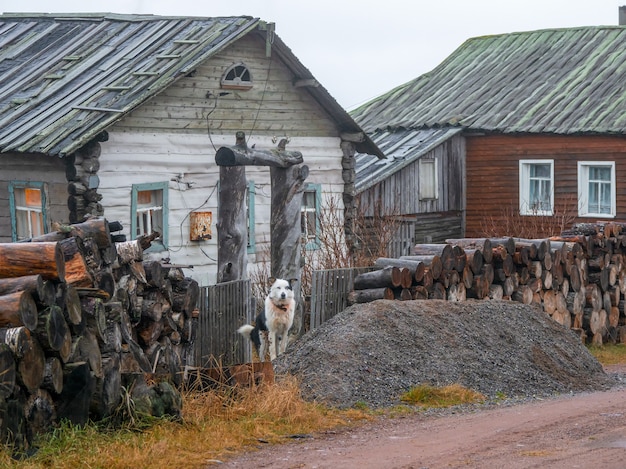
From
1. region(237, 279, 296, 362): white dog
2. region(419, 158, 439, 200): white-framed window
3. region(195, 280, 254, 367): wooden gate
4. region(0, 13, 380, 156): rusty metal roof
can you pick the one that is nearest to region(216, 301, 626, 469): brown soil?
region(237, 279, 296, 362): white dog

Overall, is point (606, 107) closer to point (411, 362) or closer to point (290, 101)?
point (290, 101)

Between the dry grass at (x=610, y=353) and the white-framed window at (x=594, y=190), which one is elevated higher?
the white-framed window at (x=594, y=190)

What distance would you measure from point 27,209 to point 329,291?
6.63 meters

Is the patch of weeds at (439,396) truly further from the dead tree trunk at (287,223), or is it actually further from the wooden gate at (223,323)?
the dead tree trunk at (287,223)

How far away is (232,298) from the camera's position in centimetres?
1348

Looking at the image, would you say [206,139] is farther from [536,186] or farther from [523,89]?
[523,89]

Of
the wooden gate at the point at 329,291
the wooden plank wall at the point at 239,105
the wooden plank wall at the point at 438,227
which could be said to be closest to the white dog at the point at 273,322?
the wooden gate at the point at 329,291

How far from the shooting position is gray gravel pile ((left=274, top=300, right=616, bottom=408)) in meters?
12.1

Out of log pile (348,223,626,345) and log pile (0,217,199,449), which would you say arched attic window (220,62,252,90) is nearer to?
log pile (348,223,626,345)

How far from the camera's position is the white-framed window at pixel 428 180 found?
2867 cm

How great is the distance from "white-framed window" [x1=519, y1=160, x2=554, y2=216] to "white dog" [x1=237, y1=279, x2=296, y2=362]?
16.3m

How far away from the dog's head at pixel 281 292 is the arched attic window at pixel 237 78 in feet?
24.9

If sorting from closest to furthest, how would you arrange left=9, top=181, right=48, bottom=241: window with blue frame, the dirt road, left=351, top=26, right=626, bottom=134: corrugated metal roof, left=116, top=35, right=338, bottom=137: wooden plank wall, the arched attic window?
1. the dirt road
2. left=9, top=181, right=48, bottom=241: window with blue frame
3. left=116, top=35, right=338, bottom=137: wooden plank wall
4. the arched attic window
5. left=351, top=26, right=626, bottom=134: corrugated metal roof

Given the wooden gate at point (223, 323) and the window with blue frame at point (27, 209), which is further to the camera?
the window with blue frame at point (27, 209)
